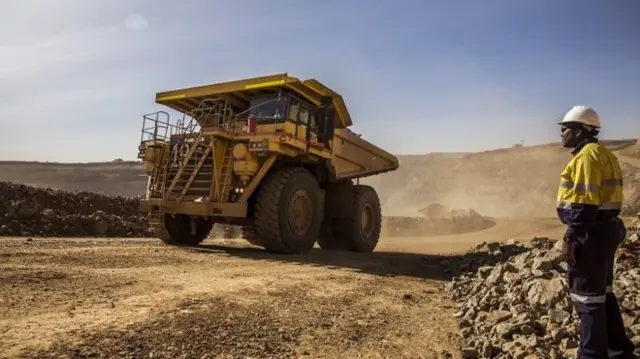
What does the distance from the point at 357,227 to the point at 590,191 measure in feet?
27.5

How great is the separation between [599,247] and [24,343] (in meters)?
3.69

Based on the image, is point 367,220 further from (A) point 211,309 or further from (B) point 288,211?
(A) point 211,309

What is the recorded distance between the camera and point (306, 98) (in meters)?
9.79

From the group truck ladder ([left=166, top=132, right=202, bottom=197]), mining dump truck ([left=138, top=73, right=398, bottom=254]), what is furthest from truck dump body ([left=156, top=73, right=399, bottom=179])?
truck ladder ([left=166, top=132, right=202, bottom=197])

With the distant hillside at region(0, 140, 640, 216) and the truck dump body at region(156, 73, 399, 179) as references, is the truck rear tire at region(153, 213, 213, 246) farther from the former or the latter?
the distant hillside at region(0, 140, 640, 216)

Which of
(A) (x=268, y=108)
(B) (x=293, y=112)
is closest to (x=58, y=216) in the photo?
(A) (x=268, y=108)

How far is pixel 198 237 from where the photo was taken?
10297 millimetres

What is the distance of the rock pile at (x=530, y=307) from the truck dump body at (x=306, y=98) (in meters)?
5.05

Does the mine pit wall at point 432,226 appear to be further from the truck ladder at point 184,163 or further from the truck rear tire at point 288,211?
the truck ladder at point 184,163

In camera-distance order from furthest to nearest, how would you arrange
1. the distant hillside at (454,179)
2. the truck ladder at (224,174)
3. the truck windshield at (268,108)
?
1. the distant hillside at (454,179)
2. the truck windshield at (268,108)
3. the truck ladder at (224,174)

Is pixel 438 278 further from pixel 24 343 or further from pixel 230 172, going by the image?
pixel 24 343

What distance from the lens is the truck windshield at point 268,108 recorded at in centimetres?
910

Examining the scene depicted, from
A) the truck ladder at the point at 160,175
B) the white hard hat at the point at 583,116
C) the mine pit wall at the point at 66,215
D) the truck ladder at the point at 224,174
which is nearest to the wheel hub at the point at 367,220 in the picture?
the truck ladder at the point at 224,174

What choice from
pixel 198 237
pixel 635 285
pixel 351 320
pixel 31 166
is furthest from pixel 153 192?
pixel 31 166
